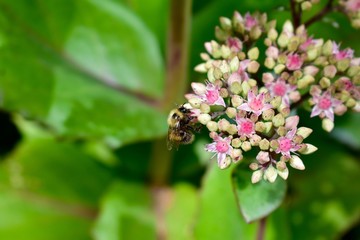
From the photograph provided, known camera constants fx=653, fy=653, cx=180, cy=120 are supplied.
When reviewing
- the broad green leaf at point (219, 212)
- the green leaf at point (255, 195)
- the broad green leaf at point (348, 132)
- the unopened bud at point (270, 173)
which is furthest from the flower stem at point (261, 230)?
the broad green leaf at point (348, 132)

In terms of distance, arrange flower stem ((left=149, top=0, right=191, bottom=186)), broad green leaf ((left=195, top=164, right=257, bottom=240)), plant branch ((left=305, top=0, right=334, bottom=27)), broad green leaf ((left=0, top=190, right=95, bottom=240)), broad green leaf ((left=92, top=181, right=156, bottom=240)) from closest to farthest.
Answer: plant branch ((left=305, top=0, right=334, bottom=27)) < broad green leaf ((left=195, top=164, right=257, bottom=240)) < flower stem ((left=149, top=0, right=191, bottom=186)) < broad green leaf ((left=92, top=181, right=156, bottom=240)) < broad green leaf ((left=0, top=190, right=95, bottom=240))

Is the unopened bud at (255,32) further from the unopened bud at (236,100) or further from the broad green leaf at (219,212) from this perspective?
the broad green leaf at (219,212)

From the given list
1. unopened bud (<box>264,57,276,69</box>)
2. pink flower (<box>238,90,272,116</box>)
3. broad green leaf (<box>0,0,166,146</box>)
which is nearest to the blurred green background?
broad green leaf (<box>0,0,166,146</box>)

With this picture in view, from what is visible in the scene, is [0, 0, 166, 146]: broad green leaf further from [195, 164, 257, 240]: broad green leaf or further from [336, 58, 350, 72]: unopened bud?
[336, 58, 350, 72]: unopened bud

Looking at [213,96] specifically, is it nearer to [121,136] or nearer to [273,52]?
[273,52]

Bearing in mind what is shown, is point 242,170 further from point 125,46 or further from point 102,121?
point 125,46

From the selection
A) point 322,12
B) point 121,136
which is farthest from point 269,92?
point 121,136
